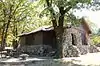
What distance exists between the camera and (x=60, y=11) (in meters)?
21.1

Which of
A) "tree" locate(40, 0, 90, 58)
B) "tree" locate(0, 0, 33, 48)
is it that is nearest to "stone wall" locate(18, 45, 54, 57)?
"tree" locate(40, 0, 90, 58)

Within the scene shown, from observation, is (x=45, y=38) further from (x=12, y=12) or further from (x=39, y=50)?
(x=12, y=12)

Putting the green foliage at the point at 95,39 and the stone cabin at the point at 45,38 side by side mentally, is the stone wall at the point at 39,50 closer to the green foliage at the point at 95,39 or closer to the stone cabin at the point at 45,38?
the stone cabin at the point at 45,38

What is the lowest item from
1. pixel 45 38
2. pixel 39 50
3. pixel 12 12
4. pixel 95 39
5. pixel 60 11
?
pixel 39 50

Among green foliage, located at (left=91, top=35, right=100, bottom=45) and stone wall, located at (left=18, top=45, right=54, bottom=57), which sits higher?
green foliage, located at (left=91, top=35, right=100, bottom=45)

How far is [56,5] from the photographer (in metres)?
20.8

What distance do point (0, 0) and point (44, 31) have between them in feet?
30.8

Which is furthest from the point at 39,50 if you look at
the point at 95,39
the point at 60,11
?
the point at 95,39

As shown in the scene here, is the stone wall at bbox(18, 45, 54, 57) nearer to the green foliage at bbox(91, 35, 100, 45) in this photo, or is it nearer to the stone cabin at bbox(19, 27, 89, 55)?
the stone cabin at bbox(19, 27, 89, 55)

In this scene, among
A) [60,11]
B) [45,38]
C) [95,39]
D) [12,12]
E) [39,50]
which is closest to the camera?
[60,11]

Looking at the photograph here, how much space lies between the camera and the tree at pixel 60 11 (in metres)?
19.6

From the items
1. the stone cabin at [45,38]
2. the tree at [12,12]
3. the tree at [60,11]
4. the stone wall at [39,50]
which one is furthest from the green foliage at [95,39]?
the tree at [60,11]

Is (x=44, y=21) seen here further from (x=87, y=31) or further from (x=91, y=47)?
(x=91, y=47)

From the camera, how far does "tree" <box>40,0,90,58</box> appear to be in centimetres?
1959
